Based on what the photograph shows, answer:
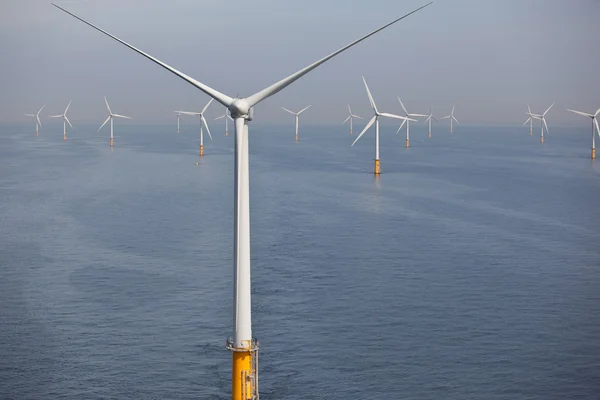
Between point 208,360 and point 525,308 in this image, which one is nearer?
point 208,360

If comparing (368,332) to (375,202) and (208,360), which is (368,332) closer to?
(208,360)

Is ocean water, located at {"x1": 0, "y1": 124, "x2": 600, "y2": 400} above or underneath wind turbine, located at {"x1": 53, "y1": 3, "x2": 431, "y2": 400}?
underneath

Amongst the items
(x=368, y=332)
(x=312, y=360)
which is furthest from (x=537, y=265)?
(x=312, y=360)

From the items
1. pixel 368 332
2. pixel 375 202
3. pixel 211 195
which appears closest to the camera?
pixel 368 332

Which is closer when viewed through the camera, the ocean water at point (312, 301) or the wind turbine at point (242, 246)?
the wind turbine at point (242, 246)

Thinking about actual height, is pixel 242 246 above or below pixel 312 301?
above

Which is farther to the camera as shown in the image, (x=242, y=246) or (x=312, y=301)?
(x=312, y=301)

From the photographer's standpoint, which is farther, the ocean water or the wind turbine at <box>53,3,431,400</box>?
the ocean water

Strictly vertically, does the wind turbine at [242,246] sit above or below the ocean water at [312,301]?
above
